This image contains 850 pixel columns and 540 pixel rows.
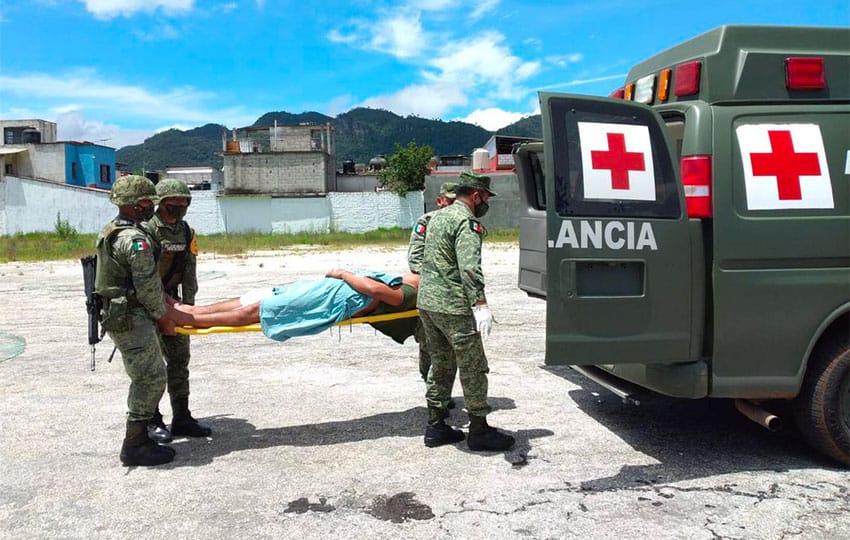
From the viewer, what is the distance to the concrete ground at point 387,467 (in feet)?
11.1

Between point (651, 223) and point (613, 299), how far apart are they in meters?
0.50

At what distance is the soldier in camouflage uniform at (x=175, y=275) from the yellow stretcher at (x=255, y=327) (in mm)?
293

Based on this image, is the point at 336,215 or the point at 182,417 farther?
the point at 336,215

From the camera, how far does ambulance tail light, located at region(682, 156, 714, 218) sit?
150 inches

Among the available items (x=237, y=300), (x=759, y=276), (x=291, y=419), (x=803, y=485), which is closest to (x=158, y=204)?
(x=237, y=300)

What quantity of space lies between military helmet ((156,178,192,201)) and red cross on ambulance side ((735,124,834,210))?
374cm

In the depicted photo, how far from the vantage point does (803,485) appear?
3713 millimetres

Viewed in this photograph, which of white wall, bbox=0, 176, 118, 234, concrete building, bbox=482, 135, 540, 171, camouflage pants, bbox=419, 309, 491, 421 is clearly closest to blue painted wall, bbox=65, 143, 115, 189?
white wall, bbox=0, 176, 118, 234

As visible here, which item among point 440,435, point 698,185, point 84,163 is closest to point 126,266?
point 440,435

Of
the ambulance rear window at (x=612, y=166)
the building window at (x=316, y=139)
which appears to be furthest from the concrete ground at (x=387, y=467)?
the building window at (x=316, y=139)

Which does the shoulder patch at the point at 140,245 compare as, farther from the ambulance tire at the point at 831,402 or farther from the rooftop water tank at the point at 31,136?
the rooftop water tank at the point at 31,136

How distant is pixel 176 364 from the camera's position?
16.2 ft

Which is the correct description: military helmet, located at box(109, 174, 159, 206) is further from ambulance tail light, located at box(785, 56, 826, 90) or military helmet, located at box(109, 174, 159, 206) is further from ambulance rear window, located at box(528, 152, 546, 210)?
ambulance tail light, located at box(785, 56, 826, 90)

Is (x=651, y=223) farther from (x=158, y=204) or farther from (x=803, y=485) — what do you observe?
(x=158, y=204)
